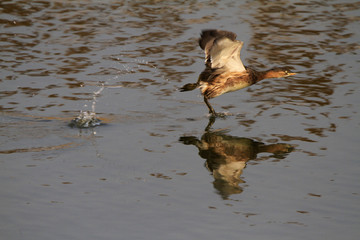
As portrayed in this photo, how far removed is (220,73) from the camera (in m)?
8.62

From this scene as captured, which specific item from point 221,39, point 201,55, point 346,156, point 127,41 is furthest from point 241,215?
point 127,41

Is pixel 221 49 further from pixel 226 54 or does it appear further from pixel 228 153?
pixel 228 153

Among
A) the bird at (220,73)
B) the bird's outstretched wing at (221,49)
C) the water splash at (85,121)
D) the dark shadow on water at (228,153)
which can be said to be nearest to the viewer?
the dark shadow on water at (228,153)

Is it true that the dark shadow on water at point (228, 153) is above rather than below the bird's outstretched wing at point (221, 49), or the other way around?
below

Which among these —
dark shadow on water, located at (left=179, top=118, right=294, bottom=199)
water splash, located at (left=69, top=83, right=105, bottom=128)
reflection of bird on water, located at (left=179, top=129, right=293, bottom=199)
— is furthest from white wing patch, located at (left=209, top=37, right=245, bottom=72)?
water splash, located at (left=69, top=83, right=105, bottom=128)

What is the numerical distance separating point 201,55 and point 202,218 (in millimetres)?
5508

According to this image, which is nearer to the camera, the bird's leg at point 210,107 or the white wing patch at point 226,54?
the white wing patch at point 226,54

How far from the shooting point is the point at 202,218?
5352 mm

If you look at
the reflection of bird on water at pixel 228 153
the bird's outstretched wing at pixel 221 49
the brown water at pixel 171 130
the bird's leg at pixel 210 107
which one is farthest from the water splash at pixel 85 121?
the bird's outstretched wing at pixel 221 49

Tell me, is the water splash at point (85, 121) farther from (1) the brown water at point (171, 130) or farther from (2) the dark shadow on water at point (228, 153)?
(2) the dark shadow on water at point (228, 153)

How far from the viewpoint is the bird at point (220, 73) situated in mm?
8234

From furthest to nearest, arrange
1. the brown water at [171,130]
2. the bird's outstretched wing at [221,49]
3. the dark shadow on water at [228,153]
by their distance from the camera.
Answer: the bird's outstretched wing at [221,49] < the dark shadow on water at [228,153] < the brown water at [171,130]

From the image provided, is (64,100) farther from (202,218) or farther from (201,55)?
(202,218)

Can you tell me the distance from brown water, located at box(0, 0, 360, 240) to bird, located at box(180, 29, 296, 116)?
25cm
